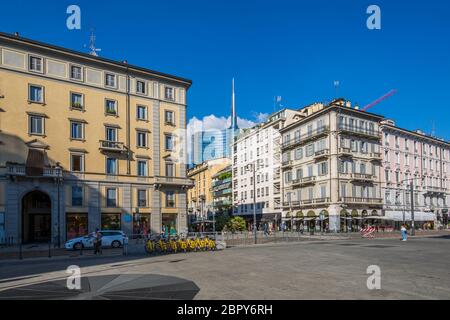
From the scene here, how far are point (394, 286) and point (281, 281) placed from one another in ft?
11.0

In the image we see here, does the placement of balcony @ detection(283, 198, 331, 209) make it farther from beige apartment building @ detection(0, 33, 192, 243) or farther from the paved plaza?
the paved plaza

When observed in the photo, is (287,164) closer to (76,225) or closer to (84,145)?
(84,145)

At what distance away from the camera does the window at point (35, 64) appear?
37.2m

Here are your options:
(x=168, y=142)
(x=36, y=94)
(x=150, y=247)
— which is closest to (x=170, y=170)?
(x=168, y=142)

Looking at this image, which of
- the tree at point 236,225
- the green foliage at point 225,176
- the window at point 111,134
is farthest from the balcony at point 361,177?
the green foliage at point 225,176

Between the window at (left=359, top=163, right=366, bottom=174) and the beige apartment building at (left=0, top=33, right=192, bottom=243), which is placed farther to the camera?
the window at (left=359, top=163, right=366, bottom=174)

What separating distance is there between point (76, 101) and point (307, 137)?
→ 35217mm

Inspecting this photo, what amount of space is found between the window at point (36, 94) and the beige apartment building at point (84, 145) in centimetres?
9

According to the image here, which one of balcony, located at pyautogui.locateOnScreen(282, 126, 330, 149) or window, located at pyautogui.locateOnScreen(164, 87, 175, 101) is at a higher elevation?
window, located at pyautogui.locateOnScreen(164, 87, 175, 101)

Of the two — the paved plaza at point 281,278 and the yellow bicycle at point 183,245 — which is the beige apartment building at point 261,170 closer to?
the yellow bicycle at point 183,245

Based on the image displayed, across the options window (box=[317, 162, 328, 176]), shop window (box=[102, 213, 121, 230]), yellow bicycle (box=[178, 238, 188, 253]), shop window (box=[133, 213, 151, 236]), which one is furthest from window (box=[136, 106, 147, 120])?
window (box=[317, 162, 328, 176])

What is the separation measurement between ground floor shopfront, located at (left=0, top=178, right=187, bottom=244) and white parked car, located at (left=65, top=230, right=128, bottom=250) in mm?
5468

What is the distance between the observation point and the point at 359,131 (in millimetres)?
58406

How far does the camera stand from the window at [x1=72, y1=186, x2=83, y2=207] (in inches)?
1525
